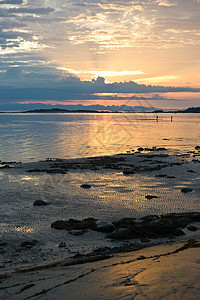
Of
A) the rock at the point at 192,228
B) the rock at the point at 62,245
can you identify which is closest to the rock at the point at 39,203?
the rock at the point at 62,245

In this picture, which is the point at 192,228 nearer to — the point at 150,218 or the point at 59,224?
the point at 150,218

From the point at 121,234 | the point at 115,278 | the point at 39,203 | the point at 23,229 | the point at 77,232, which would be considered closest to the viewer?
the point at 115,278

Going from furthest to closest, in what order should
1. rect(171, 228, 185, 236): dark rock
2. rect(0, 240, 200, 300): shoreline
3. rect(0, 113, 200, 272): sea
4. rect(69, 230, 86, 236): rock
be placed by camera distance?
rect(69, 230, 86, 236): rock, rect(171, 228, 185, 236): dark rock, rect(0, 113, 200, 272): sea, rect(0, 240, 200, 300): shoreline

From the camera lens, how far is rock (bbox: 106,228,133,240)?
1506 centimetres

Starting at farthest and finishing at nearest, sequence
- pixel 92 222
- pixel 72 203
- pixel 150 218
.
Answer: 1. pixel 72 203
2. pixel 150 218
3. pixel 92 222

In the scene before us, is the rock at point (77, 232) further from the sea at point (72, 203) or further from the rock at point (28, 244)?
the rock at point (28, 244)

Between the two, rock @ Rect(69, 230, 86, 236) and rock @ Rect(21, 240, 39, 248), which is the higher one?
rock @ Rect(21, 240, 39, 248)

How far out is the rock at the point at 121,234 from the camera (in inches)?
593

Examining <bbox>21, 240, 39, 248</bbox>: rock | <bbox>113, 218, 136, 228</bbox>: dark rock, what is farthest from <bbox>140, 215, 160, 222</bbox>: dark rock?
<bbox>21, 240, 39, 248</bbox>: rock

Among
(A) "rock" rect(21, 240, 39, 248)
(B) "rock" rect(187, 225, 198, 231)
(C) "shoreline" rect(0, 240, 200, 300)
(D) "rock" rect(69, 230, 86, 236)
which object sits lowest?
(B) "rock" rect(187, 225, 198, 231)

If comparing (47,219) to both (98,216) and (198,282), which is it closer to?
(98,216)

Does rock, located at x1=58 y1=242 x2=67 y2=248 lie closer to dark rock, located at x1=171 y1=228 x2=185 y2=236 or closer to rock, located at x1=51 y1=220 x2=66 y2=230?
rock, located at x1=51 y1=220 x2=66 y2=230

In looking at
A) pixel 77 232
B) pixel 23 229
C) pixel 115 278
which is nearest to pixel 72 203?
pixel 23 229

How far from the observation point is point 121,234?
15.1 meters
